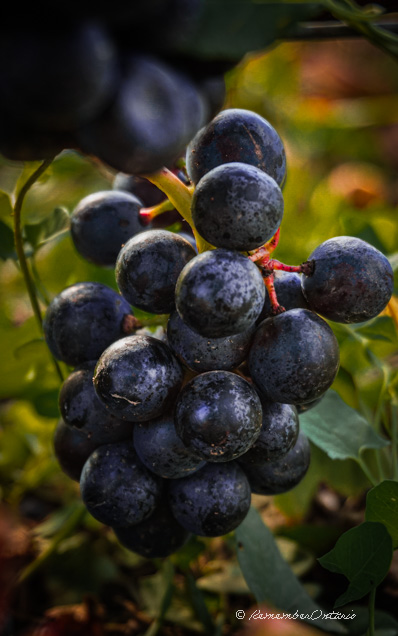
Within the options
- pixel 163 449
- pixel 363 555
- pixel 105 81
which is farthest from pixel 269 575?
pixel 105 81

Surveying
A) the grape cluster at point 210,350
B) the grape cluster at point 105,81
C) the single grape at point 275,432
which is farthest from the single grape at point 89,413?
the grape cluster at point 105,81

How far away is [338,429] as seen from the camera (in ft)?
1.82

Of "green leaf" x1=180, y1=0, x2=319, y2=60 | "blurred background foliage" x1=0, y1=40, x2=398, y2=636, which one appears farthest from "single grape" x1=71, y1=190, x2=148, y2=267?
"green leaf" x1=180, y1=0, x2=319, y2=60

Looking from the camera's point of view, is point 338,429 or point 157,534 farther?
point 338,429

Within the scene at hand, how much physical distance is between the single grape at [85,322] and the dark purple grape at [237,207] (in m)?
0.15

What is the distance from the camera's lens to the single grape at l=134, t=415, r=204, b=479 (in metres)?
0.39

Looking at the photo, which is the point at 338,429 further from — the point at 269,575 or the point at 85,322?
the point at 85,322

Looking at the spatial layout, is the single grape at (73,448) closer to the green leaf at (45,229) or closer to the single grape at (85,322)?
the single grape at (85,322)

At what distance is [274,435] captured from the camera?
1.28 ft

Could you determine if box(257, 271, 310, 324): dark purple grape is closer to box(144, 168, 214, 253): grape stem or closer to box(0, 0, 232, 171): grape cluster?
box(144, 168, 214, 253): grape stem

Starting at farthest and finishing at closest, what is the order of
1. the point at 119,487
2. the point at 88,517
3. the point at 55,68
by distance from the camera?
the point at 88,517 < the point at 119,487 < the point at 55,68

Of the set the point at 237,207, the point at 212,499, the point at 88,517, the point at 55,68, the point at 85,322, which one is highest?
the point at 55,68

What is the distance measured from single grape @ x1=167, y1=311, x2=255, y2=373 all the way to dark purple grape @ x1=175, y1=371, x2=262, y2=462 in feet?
0.03

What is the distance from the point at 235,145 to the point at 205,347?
0.14 meters
